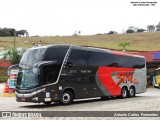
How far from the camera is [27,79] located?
1981cm

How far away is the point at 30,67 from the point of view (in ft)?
65.1

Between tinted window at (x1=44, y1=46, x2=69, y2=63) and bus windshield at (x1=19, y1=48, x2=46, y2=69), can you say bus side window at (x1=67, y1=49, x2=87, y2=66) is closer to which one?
tinted window at (x1=44, y1=46, x2=69, y2=63)

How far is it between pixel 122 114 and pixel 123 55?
1177 cm

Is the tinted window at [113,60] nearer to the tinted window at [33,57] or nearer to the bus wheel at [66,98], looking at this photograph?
the bus wheel at [66,98]

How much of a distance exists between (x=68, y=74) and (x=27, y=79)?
7.78 feet

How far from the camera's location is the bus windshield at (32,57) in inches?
781

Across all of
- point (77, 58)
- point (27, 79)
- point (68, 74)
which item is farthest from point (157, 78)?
point (27, 79)

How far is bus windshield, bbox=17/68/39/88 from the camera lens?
1938 centimetres

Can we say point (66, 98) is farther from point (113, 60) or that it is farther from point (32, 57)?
point (113, 60)

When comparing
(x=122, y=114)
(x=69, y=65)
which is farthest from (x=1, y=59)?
(x=122, y=114)

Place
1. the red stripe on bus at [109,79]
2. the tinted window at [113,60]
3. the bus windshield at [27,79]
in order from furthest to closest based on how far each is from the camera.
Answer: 1. the red stripe on bus at [109,79]
2. the tinted window at [113,60]
3. the bus windshield at [27,79]

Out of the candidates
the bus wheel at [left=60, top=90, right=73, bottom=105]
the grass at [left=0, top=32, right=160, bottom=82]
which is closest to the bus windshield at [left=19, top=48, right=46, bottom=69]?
the bus wheel at [left=60, top=90, right=73, bottom=105]

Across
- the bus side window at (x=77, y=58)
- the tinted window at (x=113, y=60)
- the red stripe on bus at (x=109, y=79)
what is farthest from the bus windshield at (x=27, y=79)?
the red stripe on bus at (x=109, y=79)

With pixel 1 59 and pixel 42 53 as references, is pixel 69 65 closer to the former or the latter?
pixel 42 53
